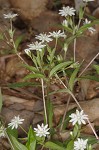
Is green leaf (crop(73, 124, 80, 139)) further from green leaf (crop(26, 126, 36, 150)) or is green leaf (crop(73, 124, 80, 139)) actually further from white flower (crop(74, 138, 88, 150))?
green leaf (crop(26, 126, 36, 150))

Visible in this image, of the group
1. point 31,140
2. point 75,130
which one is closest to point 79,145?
point 75,130

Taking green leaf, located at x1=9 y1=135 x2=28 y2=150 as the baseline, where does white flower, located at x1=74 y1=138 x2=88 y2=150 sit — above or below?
above

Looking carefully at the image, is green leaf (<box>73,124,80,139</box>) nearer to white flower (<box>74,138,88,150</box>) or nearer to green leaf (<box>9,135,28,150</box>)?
white flower (<box>74,138,88,150</box>)

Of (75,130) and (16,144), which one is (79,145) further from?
(16,144)

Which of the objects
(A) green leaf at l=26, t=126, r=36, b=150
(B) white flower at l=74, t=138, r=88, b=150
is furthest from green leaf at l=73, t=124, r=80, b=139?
(A) green leaf at l=26, t=126, r=36, b=150

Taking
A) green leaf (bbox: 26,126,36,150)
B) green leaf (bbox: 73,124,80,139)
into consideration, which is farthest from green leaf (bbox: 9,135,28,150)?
green leaf (bbox: 73,124,80,139)

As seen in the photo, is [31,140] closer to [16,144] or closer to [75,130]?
[16,144]

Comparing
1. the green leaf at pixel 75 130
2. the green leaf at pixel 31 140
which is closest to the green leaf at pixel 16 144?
the green leaf at pixel 31 140

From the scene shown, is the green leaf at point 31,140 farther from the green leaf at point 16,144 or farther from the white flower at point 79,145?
the white flower at point 79,145

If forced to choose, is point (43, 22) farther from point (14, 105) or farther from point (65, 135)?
point (65, 135)

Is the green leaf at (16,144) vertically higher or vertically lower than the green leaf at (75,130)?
lower

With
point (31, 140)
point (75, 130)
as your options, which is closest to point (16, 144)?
point (31, 140)

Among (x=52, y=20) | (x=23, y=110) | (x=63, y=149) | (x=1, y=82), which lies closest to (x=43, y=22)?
(x=52, y=20)
